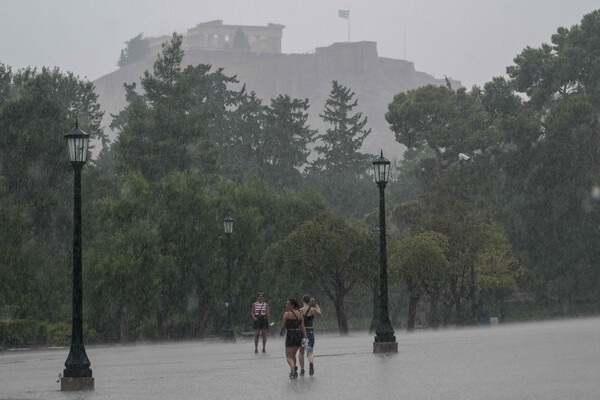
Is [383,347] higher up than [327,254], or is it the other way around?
[327,254]

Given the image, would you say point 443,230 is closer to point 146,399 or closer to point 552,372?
point 552,372

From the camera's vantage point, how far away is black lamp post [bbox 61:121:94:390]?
758 inches

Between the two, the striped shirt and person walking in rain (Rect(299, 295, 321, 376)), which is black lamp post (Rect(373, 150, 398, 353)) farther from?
person walking in rain (Rect(299, 295, 321, 376))

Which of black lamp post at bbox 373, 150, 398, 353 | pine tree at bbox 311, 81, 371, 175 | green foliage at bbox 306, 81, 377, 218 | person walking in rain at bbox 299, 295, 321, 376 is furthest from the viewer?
pine tree at bbox 311, 81, 371, 175

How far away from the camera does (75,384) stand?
19.2 metres

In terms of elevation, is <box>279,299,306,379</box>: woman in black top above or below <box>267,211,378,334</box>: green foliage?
below

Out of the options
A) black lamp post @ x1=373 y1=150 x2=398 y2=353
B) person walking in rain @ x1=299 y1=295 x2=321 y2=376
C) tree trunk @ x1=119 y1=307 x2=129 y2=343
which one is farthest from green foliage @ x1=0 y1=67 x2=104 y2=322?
person walking in rain @ x1=299 y1=295 x2=321 y2=376

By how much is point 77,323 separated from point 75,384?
1.30 m

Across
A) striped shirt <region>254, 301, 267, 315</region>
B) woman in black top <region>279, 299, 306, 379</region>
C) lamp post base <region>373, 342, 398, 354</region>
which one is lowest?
lamp post base <region>373, 342, 398, 354</region>

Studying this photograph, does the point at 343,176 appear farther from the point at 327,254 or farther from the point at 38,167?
the point at 327,254

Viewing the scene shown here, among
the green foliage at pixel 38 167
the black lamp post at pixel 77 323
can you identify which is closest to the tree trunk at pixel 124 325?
the green foliage at pixel 38 167

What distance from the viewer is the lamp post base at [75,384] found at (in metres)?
19.2

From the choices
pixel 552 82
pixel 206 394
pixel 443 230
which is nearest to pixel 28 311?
pixel 443 230

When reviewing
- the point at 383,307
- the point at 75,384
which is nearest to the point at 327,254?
the point at 383,307
